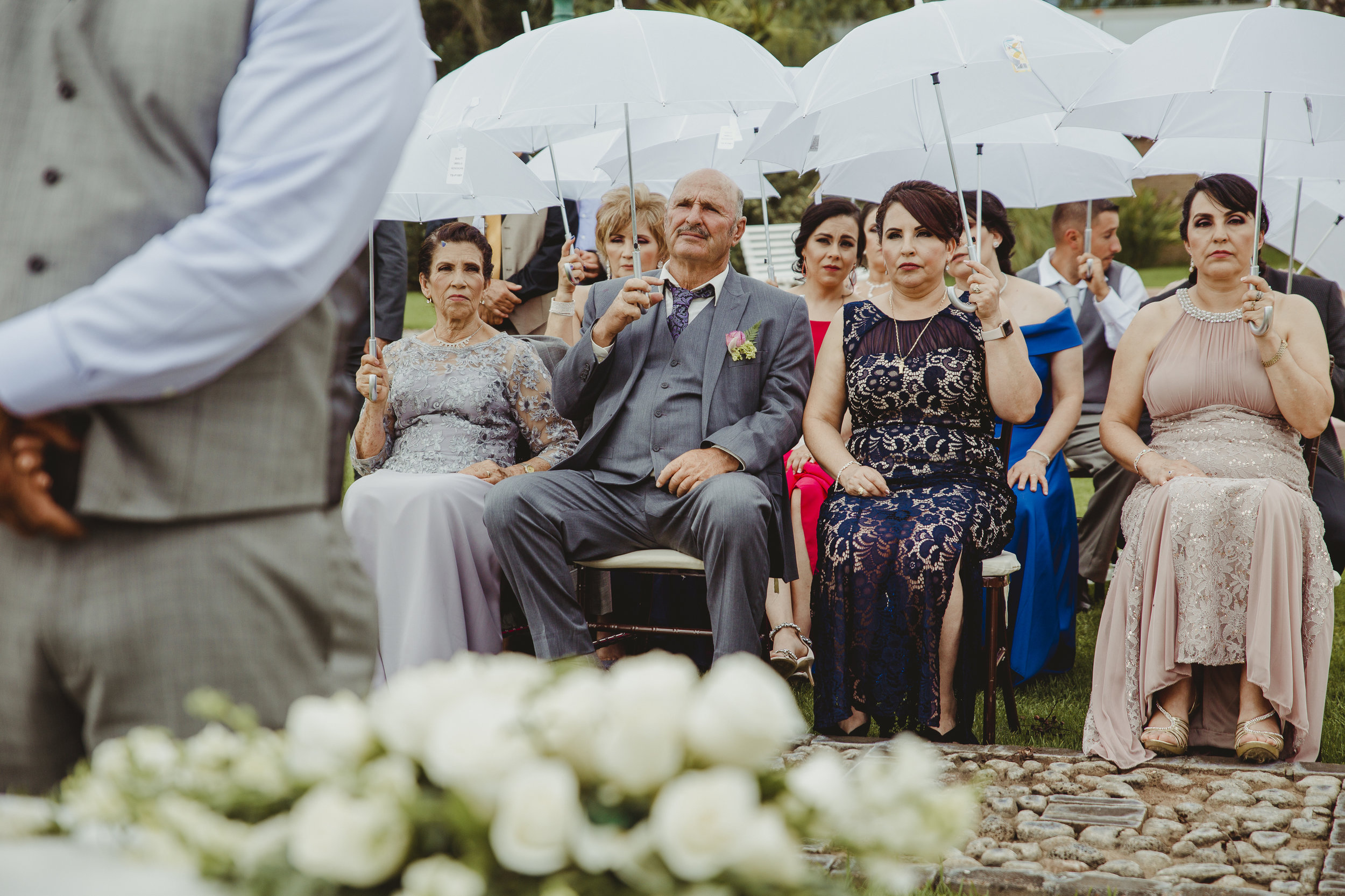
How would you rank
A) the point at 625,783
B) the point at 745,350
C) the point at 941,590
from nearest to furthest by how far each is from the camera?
the point at 625,783 < the point at 941,590 < the point at 745,350

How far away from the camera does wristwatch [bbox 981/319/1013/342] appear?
195 inches

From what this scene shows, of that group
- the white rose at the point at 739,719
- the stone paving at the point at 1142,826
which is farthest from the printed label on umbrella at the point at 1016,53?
the white rose at the point at 739,719

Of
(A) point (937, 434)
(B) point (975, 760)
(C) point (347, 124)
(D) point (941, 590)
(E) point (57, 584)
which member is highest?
(C) point (347, 124)

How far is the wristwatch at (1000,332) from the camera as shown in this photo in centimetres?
496

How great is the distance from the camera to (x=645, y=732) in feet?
3.03

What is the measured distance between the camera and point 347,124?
4.59 ft

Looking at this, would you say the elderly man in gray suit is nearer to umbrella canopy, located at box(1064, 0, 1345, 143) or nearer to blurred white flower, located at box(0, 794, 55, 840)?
umbrella canopy, located at box(1064, 0, 1345, 143)

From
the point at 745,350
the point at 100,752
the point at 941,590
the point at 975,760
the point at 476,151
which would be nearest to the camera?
the point at 100,752

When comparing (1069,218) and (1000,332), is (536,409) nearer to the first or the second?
(1000,332)

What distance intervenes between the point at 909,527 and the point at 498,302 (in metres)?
3.32

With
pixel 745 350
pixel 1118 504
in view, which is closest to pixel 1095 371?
pixel 1118 504

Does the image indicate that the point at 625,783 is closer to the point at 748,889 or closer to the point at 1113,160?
the point at 748,889

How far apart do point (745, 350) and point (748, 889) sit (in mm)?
4102

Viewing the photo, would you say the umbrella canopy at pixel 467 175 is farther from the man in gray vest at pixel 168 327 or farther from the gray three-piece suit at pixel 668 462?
the man in gray vest at pixel 168 327
